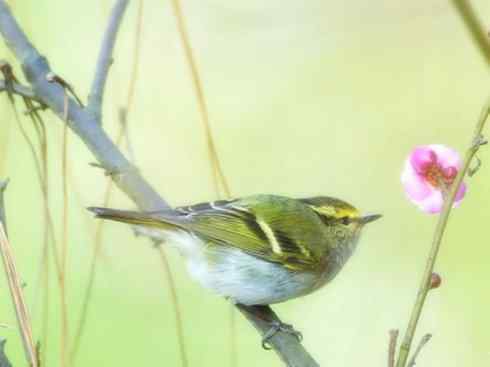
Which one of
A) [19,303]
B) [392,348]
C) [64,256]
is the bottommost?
[392,348]

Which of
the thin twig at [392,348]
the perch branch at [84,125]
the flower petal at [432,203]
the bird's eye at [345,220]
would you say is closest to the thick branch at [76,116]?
the perch branch at [84,125]

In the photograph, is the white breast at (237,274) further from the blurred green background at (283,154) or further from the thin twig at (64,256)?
the thin twig at (64,256)

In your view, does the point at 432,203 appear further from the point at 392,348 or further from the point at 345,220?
the point at 345,220

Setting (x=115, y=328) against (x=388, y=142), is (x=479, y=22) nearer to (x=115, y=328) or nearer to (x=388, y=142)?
(x=115, y=328)

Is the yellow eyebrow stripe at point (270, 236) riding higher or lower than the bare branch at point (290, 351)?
higher

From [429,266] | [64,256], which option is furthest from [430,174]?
[64,256]

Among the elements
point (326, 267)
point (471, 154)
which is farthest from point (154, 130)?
point (471, 154)

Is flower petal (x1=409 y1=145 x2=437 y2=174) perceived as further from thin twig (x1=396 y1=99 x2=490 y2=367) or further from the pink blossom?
thin twig (x1=396 y1=99 x2=490 y2=367)
